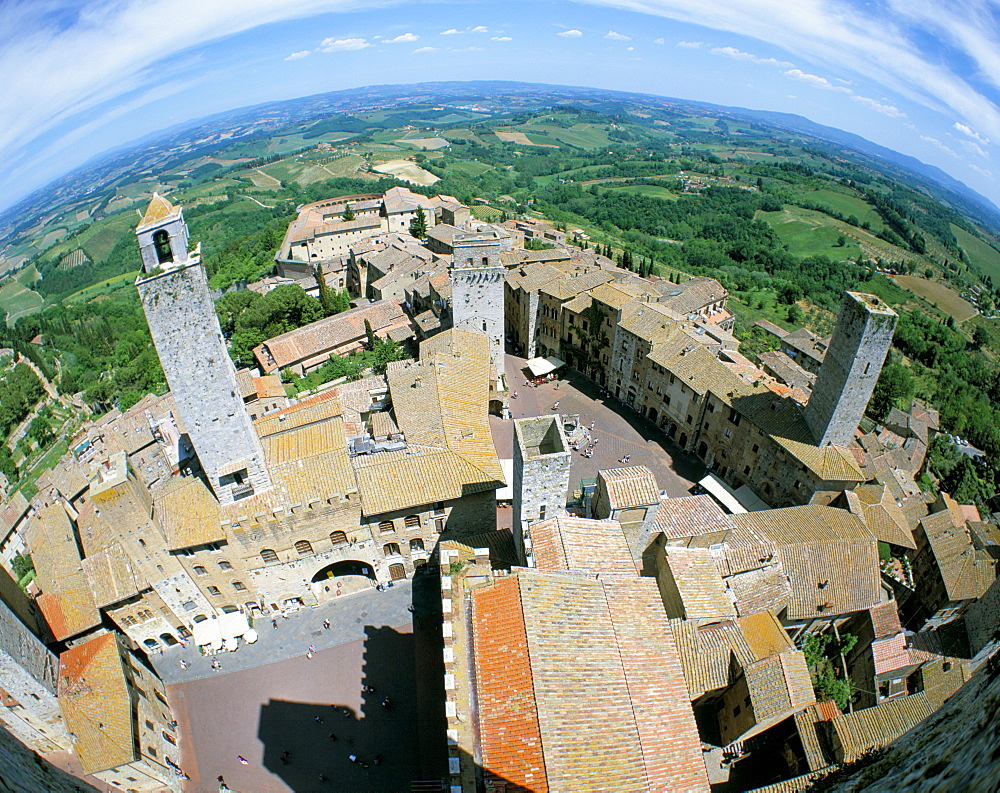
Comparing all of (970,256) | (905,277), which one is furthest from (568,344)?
(970,256)

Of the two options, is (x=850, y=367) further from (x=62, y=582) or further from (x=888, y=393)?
(x=62, y=582)

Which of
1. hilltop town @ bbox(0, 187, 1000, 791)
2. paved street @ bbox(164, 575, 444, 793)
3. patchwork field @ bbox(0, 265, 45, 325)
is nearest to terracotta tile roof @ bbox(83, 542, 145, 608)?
hilltop town @ bbox(0, 187, 1000, 791)

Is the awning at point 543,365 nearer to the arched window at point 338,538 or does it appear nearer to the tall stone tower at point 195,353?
the arched window at point 338,538

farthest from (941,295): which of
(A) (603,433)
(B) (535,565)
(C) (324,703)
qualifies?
(C) (324,703)

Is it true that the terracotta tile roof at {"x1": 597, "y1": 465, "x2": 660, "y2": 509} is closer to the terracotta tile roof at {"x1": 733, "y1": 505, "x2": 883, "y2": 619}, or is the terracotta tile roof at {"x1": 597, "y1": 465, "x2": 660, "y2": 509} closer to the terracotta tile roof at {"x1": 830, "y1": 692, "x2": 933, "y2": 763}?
the terracotta tile roof at {"x1": 733, "y1": 505, "x2": 883, "y2": 619}

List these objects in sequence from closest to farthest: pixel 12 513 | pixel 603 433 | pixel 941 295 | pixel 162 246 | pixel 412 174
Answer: pixel 162 246, pixel 603 433, pixel 12 513, pixel 941 295, pixel 412 174

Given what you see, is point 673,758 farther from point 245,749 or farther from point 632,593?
point 245,749
